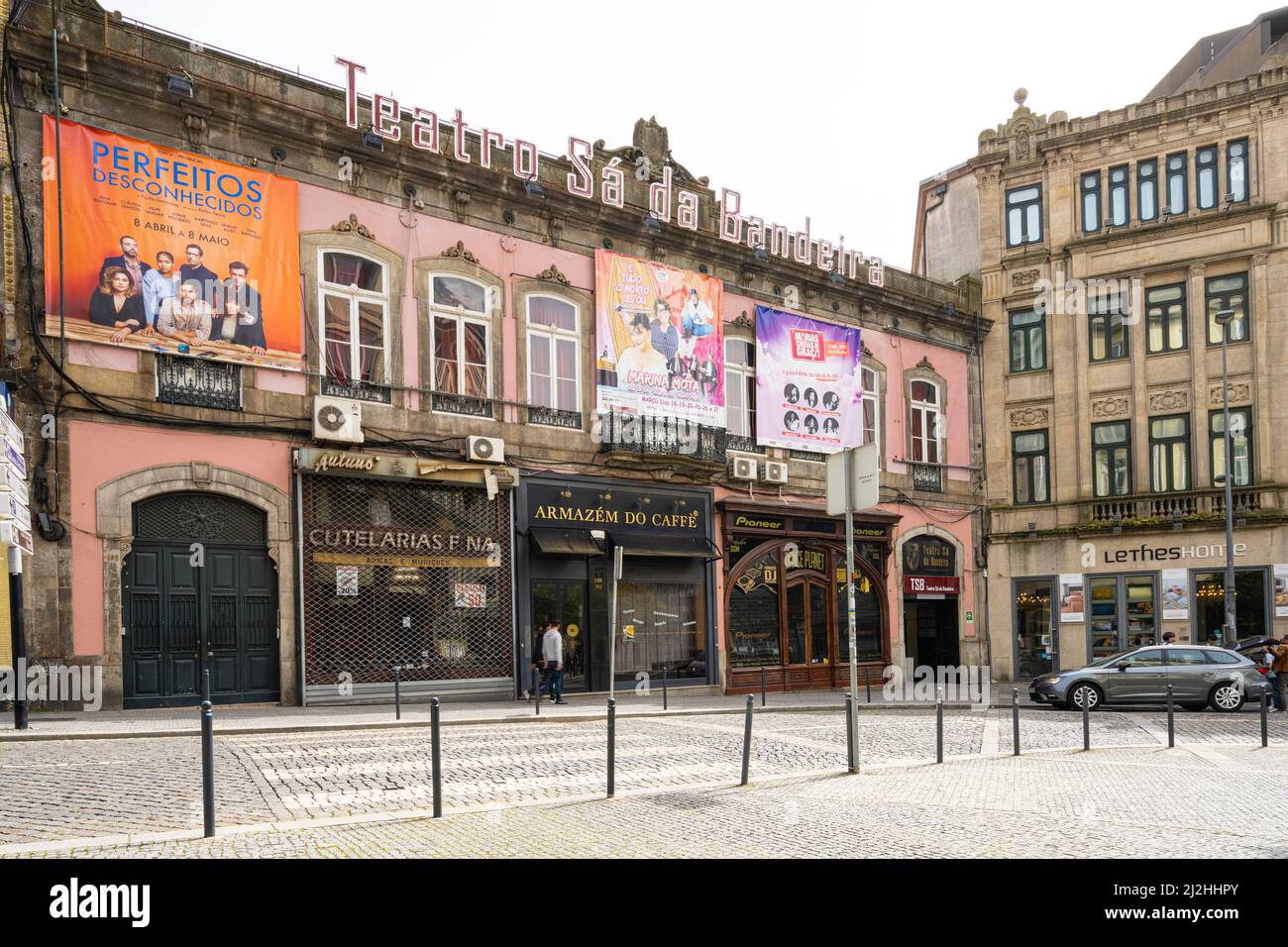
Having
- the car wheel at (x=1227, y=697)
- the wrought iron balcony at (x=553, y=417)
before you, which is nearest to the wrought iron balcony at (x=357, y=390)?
the wrought iron balcony at (x=553, y=417)

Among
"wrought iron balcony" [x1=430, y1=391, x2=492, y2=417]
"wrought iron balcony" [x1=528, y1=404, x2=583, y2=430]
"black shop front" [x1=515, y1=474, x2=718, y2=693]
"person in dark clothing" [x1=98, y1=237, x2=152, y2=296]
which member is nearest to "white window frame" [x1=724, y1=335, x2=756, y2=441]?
"black shop front" [x1=515, y1=474, x2=718, y2=693]

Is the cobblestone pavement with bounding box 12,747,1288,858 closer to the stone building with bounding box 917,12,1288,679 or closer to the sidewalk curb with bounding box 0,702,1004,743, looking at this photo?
the sidewalk curb with bounding box 0,702,1004,743

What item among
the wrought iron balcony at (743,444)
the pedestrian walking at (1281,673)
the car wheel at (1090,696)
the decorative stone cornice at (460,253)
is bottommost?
the car wheel at (1090,696)

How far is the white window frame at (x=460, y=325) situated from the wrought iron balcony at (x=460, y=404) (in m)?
0.04

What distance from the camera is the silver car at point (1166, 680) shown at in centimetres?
2242

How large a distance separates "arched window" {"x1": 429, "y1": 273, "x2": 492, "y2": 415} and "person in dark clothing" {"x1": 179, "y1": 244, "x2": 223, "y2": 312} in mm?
4073

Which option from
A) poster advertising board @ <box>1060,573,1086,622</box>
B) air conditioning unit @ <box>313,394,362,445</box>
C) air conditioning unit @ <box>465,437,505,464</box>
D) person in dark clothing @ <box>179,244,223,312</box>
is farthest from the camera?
poster advertising board @ <box>1060,573,1086,622</box>

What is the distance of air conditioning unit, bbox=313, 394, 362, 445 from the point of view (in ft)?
64.4

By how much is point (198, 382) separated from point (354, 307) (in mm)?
3229

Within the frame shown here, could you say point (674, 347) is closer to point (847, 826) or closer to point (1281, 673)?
point (1281, 673)

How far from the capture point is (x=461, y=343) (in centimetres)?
2223

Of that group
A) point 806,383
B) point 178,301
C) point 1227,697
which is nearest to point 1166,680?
point 1227,697

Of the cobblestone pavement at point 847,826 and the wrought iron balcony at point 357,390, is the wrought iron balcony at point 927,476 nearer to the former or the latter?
the wrought iron balcony at point 357,390
